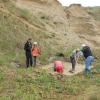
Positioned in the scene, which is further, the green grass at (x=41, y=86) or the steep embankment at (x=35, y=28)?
the steep embankment at (x=35, y=28)

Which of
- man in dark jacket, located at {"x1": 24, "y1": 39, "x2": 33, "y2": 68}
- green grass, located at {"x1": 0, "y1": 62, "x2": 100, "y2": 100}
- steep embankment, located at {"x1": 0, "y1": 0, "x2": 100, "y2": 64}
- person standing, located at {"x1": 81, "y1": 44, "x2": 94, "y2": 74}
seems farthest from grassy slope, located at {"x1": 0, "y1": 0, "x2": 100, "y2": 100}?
steep embankment, located at {"x1": 0, "y1": 0, "x2": 100, "y2": 64}

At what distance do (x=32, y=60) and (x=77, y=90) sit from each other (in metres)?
6.68

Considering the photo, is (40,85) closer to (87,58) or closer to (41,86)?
(41,86)

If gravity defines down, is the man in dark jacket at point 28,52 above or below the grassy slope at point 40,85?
above

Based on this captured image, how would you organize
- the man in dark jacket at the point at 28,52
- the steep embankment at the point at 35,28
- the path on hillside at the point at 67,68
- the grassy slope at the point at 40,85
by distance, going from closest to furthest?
1. the grassy slope at the point at 40,85
2. the path on hillside at the point at 67,68
3. the man in dark jacket at the point at 28,52
4. the steep embankment at the point at 35,28

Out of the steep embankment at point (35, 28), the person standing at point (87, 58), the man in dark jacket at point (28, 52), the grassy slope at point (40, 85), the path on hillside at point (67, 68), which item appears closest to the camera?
the grassy slope at point (40, 85)

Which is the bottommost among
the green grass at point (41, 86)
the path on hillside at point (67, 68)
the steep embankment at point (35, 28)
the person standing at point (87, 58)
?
the green grass at point (41, 86)

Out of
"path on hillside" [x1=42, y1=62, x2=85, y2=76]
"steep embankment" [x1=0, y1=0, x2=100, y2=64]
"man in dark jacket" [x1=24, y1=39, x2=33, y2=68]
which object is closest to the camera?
Answer: "path on hillside" [x1=42, y1=62, x2=85, y2=76]

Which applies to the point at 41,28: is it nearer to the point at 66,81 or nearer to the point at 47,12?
the point at 47,12

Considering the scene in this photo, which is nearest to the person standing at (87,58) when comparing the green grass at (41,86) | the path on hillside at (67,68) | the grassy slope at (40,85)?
the grassy slope at (40,85)

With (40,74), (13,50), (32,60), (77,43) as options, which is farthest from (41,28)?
(40,74)

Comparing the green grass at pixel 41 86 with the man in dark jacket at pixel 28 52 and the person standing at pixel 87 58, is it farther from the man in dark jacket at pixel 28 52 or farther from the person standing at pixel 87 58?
the man in dark jacket at pixel 28 52

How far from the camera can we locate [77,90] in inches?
588

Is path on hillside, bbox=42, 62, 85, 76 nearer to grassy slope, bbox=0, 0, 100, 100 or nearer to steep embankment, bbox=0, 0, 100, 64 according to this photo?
grassy slope, bbox=0, 0, 100, 100
